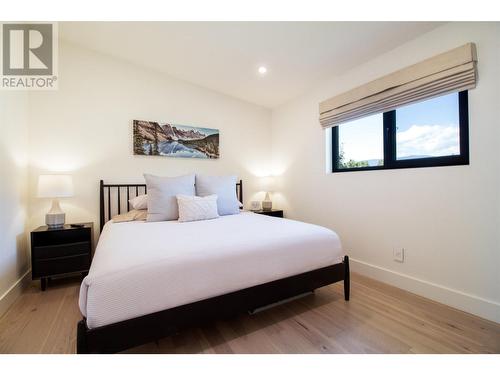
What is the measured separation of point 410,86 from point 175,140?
2.67m

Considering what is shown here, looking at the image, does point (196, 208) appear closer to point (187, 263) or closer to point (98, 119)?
point (187, 263)

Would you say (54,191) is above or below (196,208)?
above

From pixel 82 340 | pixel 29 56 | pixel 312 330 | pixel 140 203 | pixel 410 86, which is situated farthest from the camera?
pixel 140 203

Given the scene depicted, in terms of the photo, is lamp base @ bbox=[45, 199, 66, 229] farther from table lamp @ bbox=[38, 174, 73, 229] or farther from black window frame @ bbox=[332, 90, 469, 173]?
black window frame @ bbox=[332, 90, 469, 173]

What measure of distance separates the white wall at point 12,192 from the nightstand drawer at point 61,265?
0.17 m

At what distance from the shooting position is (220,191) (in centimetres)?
267

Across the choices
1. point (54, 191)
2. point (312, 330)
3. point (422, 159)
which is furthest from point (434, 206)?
point (54, 191)

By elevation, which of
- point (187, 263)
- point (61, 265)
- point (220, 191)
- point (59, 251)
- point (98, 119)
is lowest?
point (61, 265)

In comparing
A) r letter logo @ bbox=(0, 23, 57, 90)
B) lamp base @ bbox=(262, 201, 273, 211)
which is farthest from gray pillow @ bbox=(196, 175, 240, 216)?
r letter logo @ bbox=(0, 23, 57, 90)

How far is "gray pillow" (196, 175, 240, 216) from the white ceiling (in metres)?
1.39

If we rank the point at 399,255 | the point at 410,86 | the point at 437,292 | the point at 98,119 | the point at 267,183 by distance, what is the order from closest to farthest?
the point at 437,292 < the point at 410,86 < the point at 399,255 < the point at 98,119 < the point at 267,183

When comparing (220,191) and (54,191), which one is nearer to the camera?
(54,191)
